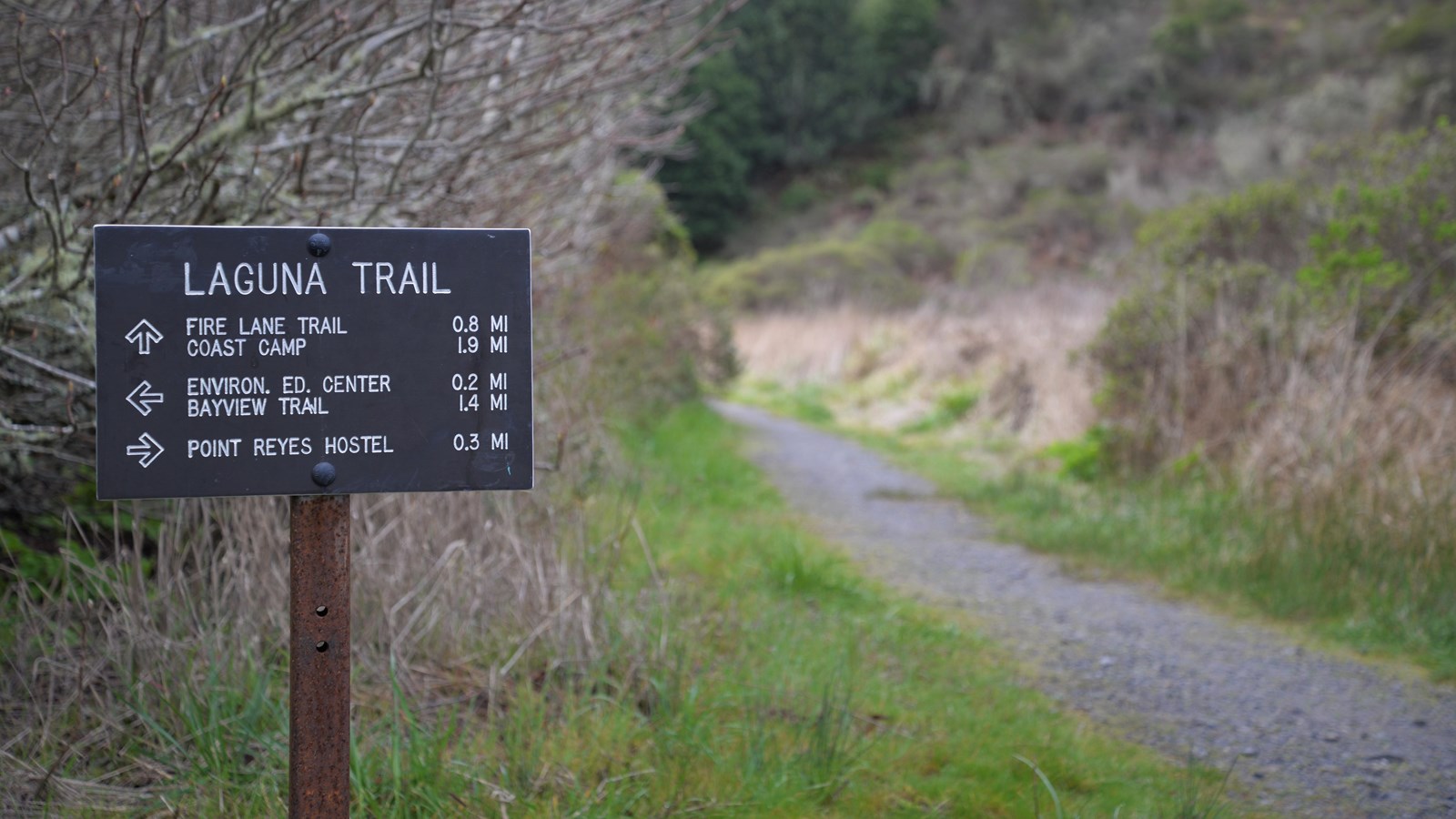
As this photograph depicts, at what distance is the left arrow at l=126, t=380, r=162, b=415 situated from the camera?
2.38 meters

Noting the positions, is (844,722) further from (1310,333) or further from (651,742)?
(1310,333)

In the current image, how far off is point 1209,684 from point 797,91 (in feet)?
146

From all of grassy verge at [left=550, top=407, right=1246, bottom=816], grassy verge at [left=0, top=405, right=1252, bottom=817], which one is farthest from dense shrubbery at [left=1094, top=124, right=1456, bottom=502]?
grassy verge at [left=0, top=405, right=1252, bottom=817]

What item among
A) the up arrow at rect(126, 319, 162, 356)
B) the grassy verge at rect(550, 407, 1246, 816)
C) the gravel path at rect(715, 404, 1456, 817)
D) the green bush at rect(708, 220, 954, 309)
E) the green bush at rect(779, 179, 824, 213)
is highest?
the green bush at rect(779, 179, 824, 213)

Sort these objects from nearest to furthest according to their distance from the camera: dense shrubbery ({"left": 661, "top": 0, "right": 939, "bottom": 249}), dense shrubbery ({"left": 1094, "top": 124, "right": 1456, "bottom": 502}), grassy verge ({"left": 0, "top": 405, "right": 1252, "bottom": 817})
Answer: grassy verge ({"left": 0, "top": 405, "right": 1252, "bottom": 817}), dense shrubbery ({"left": 1094, "top": 124, "right": 1456, "bottom": 502}), dense shrubbery ({"left": 661, "top": 0, "right": 939, "bottom": 249})

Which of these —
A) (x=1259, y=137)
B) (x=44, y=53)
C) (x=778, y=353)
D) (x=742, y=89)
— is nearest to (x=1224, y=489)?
(x=44, y=53)

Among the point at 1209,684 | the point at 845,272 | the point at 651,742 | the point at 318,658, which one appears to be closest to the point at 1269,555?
the point at 1209,684

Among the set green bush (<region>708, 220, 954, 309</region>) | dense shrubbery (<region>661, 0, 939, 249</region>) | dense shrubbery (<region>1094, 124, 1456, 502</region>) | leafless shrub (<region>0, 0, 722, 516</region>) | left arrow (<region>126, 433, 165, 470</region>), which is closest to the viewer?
left arrow (<region>126, 433, 165, 470</region>)

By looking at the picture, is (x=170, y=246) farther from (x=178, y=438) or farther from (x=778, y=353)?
(x=778, y=353)

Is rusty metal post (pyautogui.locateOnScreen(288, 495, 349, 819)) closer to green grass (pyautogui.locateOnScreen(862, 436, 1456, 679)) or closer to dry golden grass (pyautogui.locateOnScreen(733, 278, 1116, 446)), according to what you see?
green grass (pyautogui.locateOnScreen(862, 436, 1456, 679))

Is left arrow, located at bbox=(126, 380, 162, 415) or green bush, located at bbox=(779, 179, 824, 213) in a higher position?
green bush, located at bbox=(779, 179, 824, 213)

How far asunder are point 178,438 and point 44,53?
2956 millimetres

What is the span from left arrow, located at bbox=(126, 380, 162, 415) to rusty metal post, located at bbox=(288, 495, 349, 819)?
1.12 ft

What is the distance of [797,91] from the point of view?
46.8 metres
